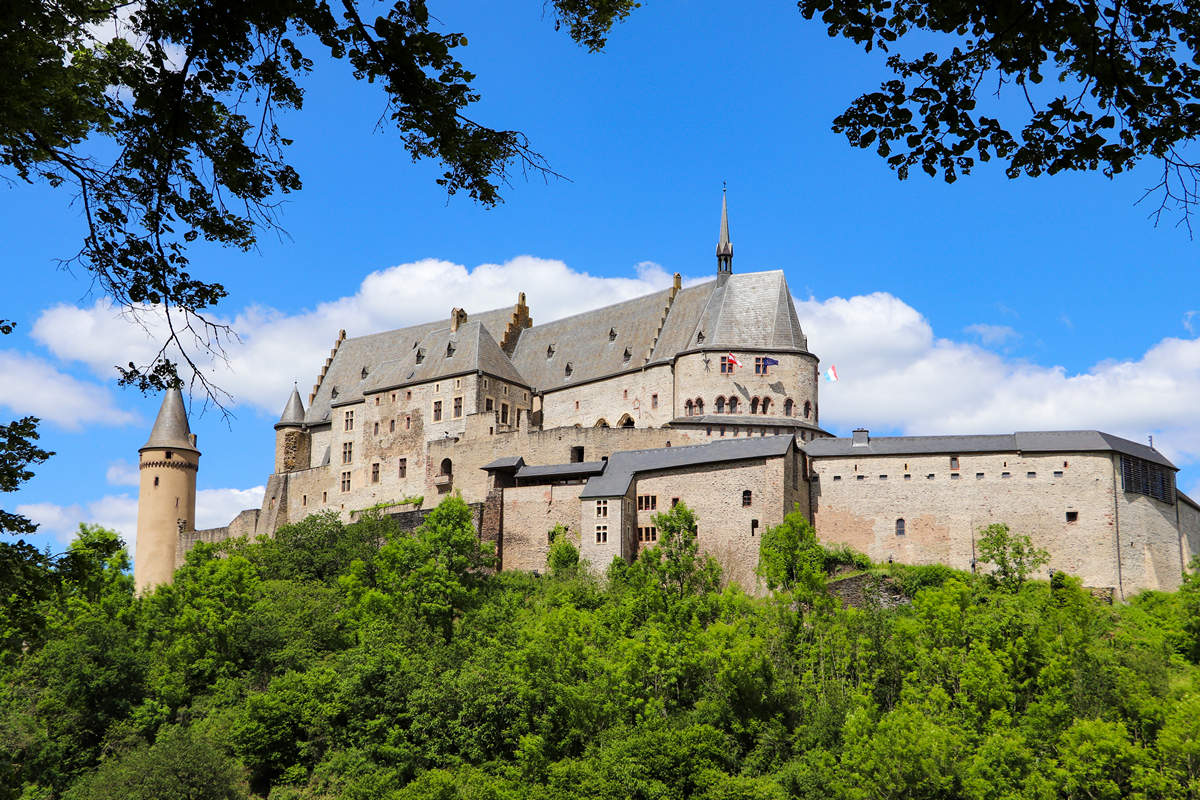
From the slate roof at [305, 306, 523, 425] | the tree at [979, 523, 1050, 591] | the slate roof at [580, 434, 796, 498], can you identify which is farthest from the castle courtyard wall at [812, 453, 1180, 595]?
the slate roof at [305, 306, 523, 425]

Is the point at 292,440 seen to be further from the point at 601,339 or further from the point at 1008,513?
the point at 1008,513

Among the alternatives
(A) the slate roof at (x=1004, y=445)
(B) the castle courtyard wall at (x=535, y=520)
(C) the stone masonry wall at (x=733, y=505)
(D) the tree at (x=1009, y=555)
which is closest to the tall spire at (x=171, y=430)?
(B) the castle courtyard wall at (x=535, y=520)

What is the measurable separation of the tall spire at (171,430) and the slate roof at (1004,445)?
130ft

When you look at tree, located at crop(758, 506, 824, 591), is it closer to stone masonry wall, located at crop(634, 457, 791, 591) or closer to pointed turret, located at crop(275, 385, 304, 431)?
stone masonry wall, located at crop(634, 457, 791, 591)

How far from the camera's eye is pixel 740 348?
62.6 metres

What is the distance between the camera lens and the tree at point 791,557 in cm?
4738

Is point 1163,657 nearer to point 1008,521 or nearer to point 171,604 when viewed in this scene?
point 1008,521

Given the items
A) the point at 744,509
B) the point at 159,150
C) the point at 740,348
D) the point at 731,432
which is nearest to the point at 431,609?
the point at 744,509

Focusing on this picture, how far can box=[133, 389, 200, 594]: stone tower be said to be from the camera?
232ft

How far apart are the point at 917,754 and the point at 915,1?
3441cm

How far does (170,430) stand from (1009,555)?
1941 inches

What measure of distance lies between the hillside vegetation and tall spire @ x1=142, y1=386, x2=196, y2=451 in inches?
705

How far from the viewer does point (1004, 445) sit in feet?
167

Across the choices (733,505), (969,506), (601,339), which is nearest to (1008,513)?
(969,506)
